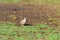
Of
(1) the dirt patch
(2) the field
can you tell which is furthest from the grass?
(1) the dirt patch

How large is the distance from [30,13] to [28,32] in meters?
2.15

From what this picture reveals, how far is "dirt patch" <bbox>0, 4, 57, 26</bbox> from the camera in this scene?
9125 millimetres

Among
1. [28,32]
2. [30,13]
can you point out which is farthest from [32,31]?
[30,13]

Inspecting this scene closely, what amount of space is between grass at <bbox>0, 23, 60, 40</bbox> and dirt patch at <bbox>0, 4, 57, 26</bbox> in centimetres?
58

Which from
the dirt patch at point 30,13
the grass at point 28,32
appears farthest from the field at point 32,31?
the dirt patch at point 30,13

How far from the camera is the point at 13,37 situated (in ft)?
24.6

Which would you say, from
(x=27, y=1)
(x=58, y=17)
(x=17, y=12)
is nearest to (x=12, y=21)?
(x=17, y=12)

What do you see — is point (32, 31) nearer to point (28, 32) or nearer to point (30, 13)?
point (28, 32)

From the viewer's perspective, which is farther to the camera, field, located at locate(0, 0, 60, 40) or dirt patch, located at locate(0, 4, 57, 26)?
dirt patch, located at locate(0, 4, 57, 26)

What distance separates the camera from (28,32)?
7840 mm

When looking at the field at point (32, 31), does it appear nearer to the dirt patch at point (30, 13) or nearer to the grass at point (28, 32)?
the grass at point (28, 32)

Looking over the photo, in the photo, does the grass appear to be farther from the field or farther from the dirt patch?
the dirt patch

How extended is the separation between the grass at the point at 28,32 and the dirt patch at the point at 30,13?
58 centimetres

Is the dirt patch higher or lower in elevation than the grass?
higher
